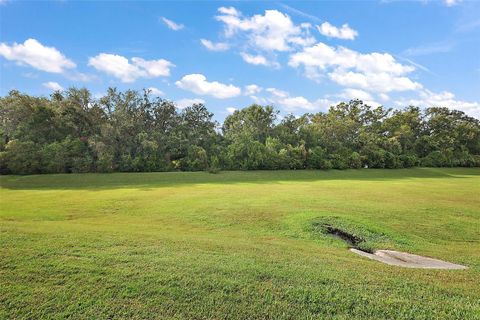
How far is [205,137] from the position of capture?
41406 millimetres

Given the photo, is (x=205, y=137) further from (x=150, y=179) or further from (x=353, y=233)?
(x=353, y=233)

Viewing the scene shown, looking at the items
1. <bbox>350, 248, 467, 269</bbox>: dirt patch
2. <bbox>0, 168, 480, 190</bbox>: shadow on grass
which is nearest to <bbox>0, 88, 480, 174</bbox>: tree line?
<bbox>0, 168, 480, 190</bbox>: shadow on grass

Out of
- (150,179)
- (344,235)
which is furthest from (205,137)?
(344,235)

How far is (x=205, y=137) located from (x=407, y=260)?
35.7 metres

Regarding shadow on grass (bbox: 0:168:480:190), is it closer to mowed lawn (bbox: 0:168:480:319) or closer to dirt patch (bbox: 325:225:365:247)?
mowed lawn (bbox: 0:168:480:319)

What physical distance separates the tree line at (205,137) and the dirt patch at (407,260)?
28.4 m

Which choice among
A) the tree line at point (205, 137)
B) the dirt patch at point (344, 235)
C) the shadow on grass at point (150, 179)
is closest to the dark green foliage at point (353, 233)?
the dirt patch at point (344, 235)

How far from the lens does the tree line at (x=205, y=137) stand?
31.9m

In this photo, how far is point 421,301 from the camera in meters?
4.74

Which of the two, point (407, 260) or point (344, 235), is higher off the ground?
point (407, 260)

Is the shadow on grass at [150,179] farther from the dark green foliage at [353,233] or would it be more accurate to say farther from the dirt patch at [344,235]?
the dirt patch at [344,235]

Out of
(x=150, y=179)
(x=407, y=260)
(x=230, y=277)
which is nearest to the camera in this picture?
(x=230, y=277)

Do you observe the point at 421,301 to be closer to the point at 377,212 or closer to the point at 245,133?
the point at 377,212

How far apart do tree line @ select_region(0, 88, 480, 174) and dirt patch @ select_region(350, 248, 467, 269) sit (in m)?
28.4
